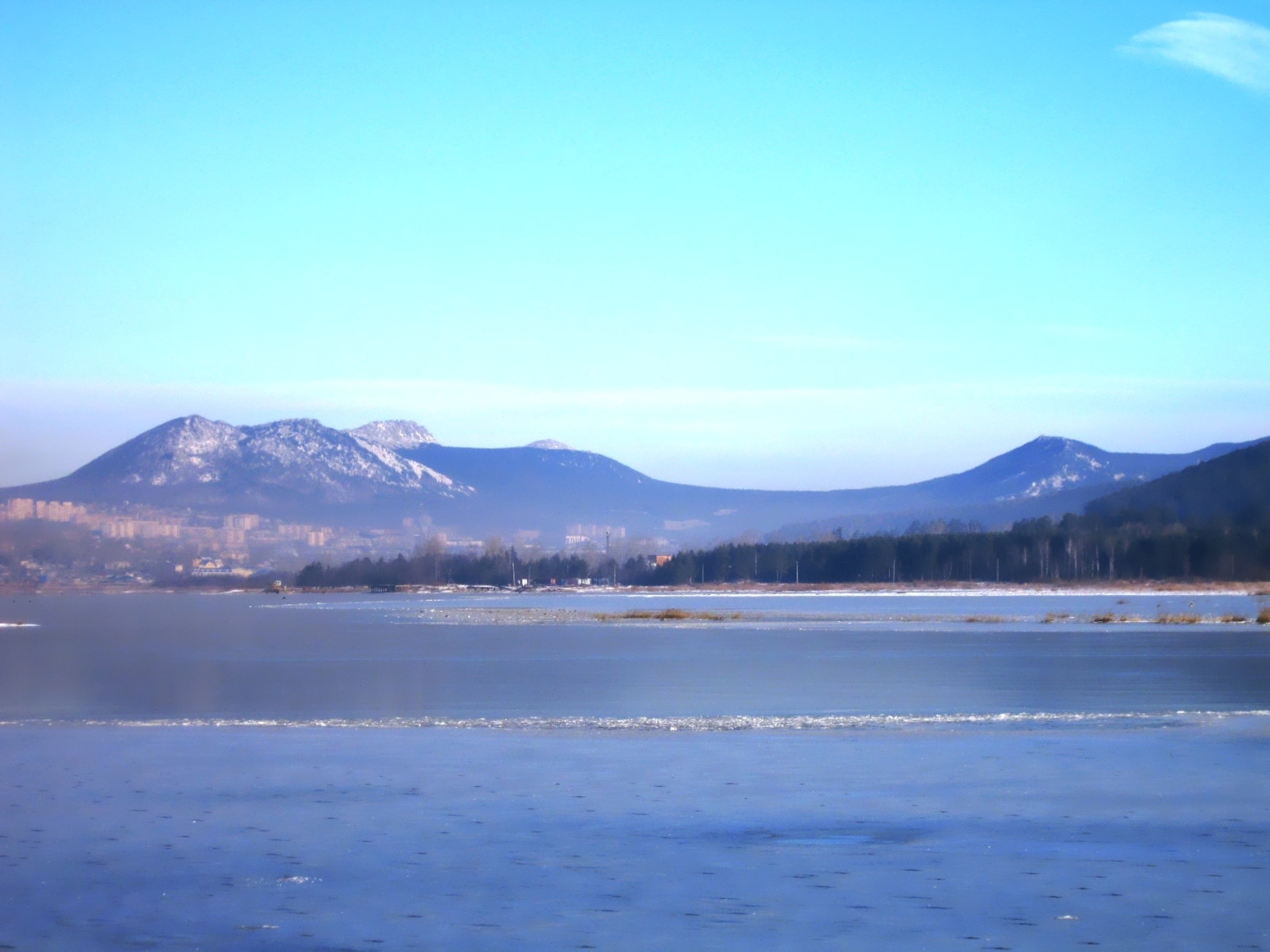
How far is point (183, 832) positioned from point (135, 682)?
23.8 meters

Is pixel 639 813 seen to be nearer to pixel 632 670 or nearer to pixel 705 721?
pixel 705 721

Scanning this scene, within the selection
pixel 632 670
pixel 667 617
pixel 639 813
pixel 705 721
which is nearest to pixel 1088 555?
pixel 667 617

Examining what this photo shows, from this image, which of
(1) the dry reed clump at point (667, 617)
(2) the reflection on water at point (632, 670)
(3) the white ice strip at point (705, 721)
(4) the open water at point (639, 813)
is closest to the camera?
(4) the open water at point (639, 813)

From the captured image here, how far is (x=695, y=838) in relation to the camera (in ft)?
44.8

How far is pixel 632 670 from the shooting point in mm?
39531

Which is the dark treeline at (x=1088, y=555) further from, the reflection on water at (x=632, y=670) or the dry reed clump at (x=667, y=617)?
the reflection on water at (x=632, y=670)

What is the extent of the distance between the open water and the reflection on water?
266 millimetres

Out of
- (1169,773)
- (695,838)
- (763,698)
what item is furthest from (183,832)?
(763,698)

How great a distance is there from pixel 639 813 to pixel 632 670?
24524 millimetres

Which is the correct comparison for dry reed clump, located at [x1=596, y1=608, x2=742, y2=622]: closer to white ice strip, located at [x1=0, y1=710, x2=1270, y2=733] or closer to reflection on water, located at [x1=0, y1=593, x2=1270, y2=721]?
reflection on water, located at [x1=0, y1=593, x2=1270, y2=721]

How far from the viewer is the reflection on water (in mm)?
27969

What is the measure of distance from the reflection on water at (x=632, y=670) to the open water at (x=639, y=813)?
266 mm

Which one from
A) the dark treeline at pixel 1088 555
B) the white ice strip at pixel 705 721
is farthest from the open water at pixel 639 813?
the dark treeline at pixel 1088 555

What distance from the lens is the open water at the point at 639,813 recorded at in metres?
10.5
